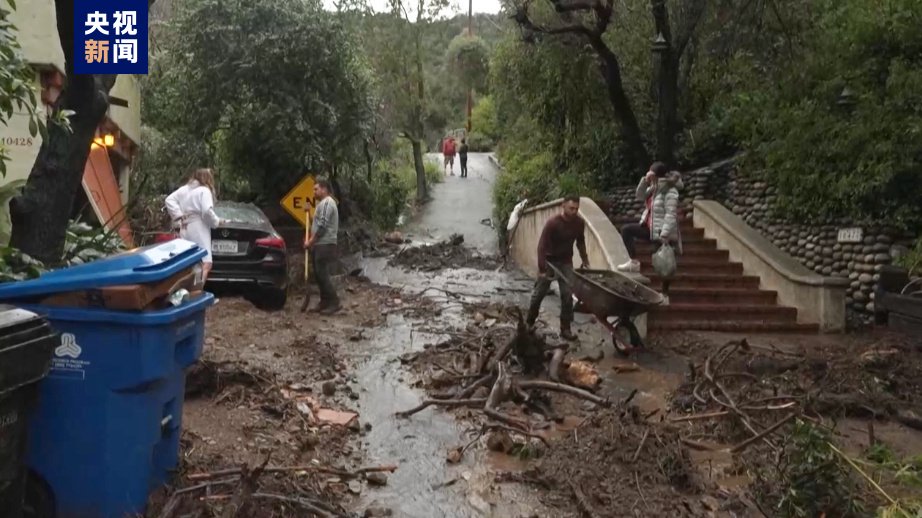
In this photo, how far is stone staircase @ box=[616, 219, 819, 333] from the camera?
1040 centimetres

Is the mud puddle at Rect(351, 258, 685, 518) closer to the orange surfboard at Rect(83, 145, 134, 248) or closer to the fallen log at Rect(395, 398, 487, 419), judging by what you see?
the fallen log at Rect(395, 398, 487, 419)

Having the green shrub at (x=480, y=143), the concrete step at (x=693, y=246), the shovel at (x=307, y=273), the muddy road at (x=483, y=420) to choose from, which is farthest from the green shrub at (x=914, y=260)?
the green shrub at (x=480, y=143)

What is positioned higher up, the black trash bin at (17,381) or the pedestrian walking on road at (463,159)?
the pedestrian walking on road at (463,159)

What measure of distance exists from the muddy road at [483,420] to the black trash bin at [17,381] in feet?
2.26

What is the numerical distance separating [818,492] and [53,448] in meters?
3.83

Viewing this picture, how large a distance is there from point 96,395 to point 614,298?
5848 millimetres

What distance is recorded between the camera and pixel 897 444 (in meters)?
6.27

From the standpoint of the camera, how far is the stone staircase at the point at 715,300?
10.4m

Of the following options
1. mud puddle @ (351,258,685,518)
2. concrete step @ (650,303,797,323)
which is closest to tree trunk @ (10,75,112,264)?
mud puddle @ (351,258,685,518)

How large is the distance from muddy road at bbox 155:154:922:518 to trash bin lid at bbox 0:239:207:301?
108 cm

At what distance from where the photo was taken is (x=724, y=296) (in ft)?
37.1

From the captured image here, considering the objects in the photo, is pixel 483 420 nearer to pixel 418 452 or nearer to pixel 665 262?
pixel 418 452

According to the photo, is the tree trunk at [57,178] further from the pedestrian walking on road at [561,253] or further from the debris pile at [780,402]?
the pedestrian walking on road at [561,253]

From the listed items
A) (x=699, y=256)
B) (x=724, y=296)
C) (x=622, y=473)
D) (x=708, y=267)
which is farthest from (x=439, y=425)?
(x=699, y=256)
